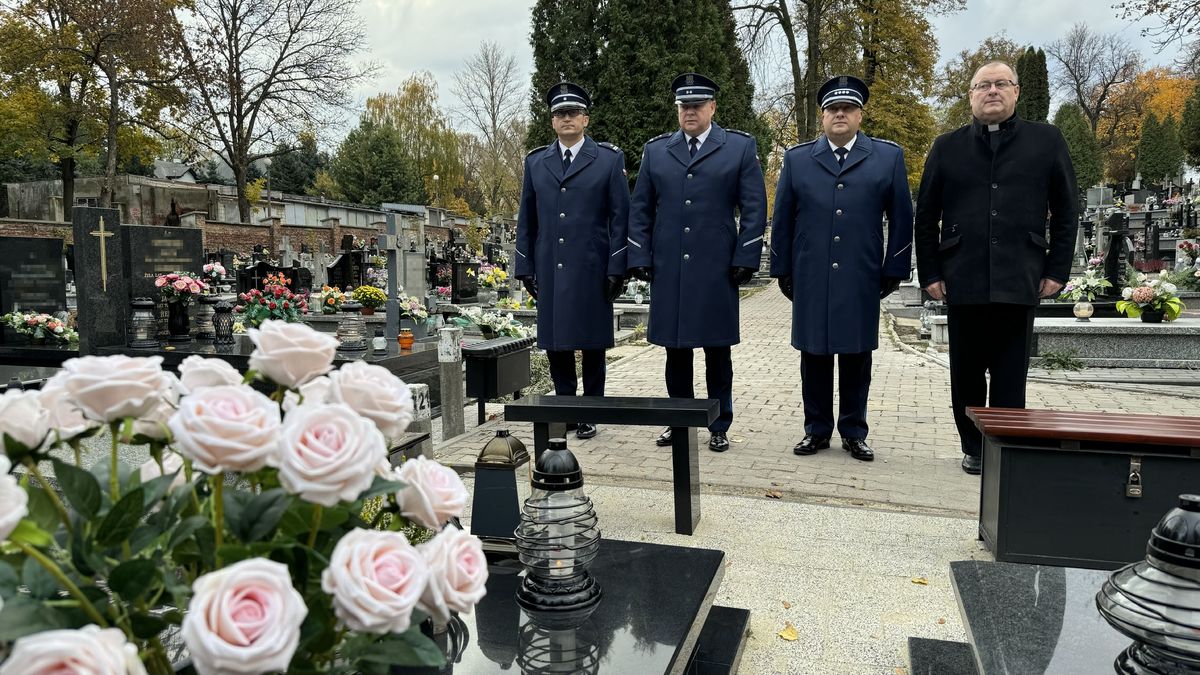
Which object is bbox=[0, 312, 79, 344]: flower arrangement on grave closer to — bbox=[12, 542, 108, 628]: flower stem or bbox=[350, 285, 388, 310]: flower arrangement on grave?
bbox=[350, 285, 388, 310]: flower arrangement on grave

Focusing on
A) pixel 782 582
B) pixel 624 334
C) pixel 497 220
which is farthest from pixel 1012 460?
pixel 497 220

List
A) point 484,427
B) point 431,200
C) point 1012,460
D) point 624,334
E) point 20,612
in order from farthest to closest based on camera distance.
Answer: point 431,200 → point 624,334 → point 484,427 → point 1012,460 → point 20,612

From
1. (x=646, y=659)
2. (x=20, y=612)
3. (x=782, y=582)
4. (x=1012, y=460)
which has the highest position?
(x=20, y=612)

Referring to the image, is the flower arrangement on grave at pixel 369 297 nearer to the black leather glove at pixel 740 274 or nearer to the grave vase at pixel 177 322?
the grave vase at pixel 177 322

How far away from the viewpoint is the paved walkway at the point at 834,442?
4715mm

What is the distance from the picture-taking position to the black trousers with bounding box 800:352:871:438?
207 inches

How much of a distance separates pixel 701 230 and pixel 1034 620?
3.53 metres

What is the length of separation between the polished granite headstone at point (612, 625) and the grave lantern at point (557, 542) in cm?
6

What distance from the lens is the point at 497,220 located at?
35.5m

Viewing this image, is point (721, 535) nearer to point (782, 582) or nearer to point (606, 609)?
point (782, 582)

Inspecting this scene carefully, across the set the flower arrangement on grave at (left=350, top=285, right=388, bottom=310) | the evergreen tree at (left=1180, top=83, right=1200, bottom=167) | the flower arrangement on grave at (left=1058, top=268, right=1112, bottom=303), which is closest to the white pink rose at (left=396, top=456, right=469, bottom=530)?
the flower arrangement on grave at (left=350, top=285, right=388, bottom=310)

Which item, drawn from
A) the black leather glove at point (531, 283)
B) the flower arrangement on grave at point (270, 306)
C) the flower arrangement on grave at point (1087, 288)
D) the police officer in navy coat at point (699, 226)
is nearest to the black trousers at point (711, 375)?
the police officer in navy coat at point (699, 226)

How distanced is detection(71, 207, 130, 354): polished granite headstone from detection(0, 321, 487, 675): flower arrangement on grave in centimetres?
682

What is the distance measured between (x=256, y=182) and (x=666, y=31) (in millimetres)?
27979
